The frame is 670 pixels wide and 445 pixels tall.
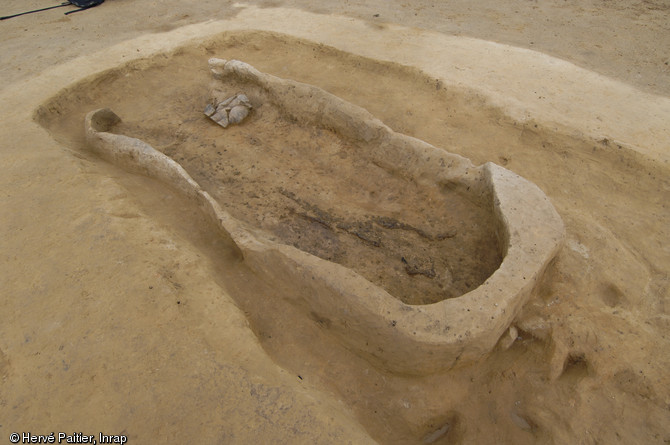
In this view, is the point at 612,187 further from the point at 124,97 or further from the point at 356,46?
the point at 124,97

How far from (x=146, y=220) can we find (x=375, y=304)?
7.04ft

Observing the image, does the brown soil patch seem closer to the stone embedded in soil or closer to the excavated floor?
the excavated floor

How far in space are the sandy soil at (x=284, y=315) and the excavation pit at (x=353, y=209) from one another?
0.22 metres

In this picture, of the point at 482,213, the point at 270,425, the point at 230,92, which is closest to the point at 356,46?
the point at 230,92

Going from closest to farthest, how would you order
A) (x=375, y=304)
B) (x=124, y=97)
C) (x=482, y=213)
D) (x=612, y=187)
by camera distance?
(x=375, y=304) < (x=482, y=213) < (x=612, y=187) < (x=124, y=97)

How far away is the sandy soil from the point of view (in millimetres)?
2307

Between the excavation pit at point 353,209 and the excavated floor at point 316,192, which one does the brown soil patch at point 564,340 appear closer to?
the excavation pit at point 353,209

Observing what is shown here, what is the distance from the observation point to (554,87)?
515 cm

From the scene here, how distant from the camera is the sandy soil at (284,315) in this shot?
231cm

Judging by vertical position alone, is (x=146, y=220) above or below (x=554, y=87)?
below

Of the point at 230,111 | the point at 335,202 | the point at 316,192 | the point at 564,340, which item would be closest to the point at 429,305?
the point at 564,340

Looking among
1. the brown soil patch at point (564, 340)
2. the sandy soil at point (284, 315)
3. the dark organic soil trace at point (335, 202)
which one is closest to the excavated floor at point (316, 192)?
the dark organic soil trace at point (335, 202)

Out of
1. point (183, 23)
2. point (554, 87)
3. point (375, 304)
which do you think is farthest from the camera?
point (183, 23)

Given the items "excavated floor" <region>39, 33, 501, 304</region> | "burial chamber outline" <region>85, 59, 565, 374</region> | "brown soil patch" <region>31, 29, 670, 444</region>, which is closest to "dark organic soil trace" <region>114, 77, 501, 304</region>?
"excavated floor" <region>39, 33, 501, 304</region>
